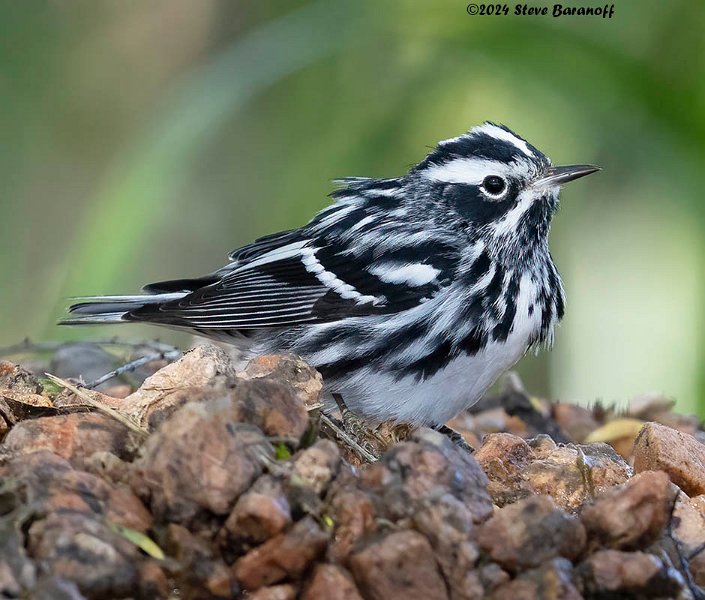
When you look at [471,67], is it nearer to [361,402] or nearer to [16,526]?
[361,402]

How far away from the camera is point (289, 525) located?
2016 millimetres

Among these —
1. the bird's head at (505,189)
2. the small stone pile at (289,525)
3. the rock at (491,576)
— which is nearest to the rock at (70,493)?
the small stone pile at (289,525)

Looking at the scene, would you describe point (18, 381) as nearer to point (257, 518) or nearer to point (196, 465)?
point (196, 465)

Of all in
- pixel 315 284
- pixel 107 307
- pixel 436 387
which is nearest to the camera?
pixel 436 387

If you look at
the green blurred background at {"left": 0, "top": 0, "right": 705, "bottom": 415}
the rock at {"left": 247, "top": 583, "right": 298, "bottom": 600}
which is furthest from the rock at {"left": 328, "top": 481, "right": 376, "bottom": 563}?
the green blurred background at {"left": 0, "top": 0, "right": 705, "bottom": 415}

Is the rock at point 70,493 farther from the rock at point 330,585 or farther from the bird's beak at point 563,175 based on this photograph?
the bird's beak at point 563,175

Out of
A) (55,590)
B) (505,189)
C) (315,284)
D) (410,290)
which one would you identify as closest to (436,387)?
(410,290)

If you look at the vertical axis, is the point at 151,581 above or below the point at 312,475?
below

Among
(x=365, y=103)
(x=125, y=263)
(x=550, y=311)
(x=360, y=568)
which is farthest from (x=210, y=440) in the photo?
(x=365, y=103)

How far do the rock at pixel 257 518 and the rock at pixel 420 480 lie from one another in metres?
0.19

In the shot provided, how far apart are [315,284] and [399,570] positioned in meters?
2.18

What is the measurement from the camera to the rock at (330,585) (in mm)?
1945

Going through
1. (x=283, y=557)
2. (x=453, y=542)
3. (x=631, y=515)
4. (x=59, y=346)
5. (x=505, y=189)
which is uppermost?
(x=505, y=189)

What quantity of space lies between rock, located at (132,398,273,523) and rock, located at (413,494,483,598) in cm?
34
